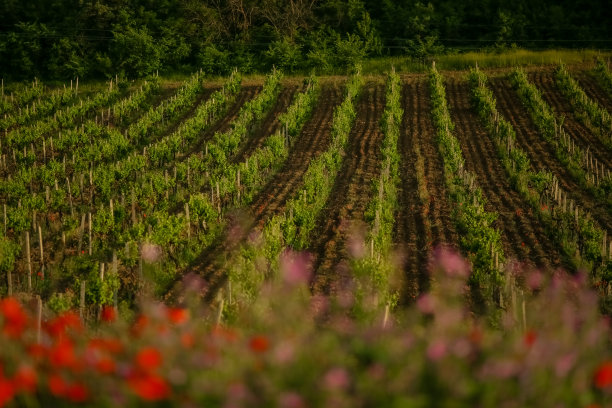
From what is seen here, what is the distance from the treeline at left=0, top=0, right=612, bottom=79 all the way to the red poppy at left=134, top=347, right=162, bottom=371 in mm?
47470

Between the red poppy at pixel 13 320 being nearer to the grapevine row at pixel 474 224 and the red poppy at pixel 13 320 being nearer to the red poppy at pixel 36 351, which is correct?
the red poppy at pixel 36 351

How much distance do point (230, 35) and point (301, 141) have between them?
26292 millimetres

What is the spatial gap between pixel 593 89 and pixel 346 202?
25128 millimetres

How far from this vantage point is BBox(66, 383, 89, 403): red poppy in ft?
13.2

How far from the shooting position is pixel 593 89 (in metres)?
42.1

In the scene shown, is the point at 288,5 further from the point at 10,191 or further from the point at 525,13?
the point at 10,191

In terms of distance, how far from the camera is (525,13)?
5862 centimetres

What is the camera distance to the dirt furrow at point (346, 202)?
53.6 ft

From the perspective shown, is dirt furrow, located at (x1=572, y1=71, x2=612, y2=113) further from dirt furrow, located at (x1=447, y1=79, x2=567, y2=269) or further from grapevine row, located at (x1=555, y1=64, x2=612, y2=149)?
dirt furrow, located at (x1=447, y1=79, x2=567, y2=269)

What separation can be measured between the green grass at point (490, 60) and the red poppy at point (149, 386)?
47.2 metres

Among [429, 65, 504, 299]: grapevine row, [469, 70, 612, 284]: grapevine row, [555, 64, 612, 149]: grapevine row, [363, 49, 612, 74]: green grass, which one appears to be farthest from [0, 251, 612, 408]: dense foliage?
[363, 49, 612, 74]: green grass

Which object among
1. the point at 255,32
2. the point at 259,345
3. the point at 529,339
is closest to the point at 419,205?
the point at 529,339

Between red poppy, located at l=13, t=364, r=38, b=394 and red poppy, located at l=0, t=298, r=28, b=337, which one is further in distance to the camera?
red poppy, located at l=0, t=298, r=28, b=337

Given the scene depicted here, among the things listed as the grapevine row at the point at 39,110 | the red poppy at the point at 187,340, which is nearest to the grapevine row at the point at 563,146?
Answer: the red poppy at the point at 187,340
